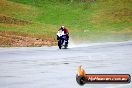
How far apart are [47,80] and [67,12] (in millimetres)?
75728

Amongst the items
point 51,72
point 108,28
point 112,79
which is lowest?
point 108,28

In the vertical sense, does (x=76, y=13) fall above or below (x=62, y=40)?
below

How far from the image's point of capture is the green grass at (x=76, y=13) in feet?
262

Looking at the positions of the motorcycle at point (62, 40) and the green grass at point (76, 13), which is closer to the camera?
the motorcycle at point (62, 40)

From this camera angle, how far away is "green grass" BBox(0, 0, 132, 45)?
8000cm

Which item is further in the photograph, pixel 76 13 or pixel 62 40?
pixel 76 13

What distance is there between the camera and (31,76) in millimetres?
15586

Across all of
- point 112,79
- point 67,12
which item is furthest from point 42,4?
point 112,79

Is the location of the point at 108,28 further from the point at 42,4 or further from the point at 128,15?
the point at 42,4

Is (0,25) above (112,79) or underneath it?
underneath

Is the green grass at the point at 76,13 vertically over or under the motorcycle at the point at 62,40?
under

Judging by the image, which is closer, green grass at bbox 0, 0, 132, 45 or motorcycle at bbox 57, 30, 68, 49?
motorcycle at bbox 57, 30, 68, 49

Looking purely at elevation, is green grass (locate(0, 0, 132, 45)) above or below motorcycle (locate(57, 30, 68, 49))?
below

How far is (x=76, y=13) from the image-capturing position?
8950 centimetres
